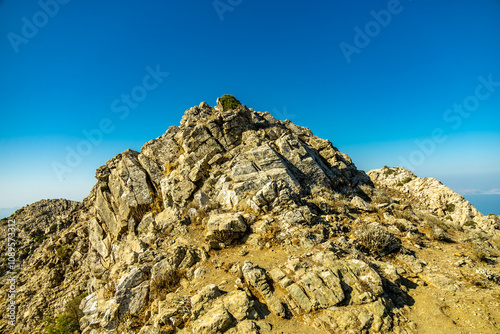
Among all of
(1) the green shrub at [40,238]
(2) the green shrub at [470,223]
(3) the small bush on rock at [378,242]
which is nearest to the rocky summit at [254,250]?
(3) the small bush on rock at [378,242]

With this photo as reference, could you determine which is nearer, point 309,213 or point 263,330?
point 263,330

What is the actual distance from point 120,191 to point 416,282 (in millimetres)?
25941

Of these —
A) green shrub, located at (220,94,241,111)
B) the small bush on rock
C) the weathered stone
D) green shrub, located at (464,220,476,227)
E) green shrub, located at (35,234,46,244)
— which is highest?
green shrub, located at (220,94,241,111)

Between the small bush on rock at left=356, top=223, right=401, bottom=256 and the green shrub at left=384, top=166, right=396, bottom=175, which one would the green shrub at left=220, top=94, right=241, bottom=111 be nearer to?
the small bush on rock at left=356, top=223, right=401, bottom=256

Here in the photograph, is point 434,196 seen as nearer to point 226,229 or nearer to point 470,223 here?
point 470,223

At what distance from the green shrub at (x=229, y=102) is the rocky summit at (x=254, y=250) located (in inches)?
11.0

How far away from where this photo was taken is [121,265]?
15.1 m

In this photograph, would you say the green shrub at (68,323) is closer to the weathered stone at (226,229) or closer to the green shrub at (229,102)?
the weathered stone at (226,229)

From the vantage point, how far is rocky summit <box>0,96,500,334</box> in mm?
8461

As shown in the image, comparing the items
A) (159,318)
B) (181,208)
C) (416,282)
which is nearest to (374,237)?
(416,282)

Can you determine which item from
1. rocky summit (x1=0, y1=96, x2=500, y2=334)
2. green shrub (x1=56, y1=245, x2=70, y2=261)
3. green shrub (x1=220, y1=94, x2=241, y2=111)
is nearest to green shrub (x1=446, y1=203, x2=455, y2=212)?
rocky summit (x1=0, y1=96, x2=500, y2=334)

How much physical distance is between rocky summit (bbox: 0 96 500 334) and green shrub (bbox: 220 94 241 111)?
0.28 m

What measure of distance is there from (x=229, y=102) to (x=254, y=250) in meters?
19.7

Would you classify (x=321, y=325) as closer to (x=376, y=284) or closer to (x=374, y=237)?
(x=376, y=284)
